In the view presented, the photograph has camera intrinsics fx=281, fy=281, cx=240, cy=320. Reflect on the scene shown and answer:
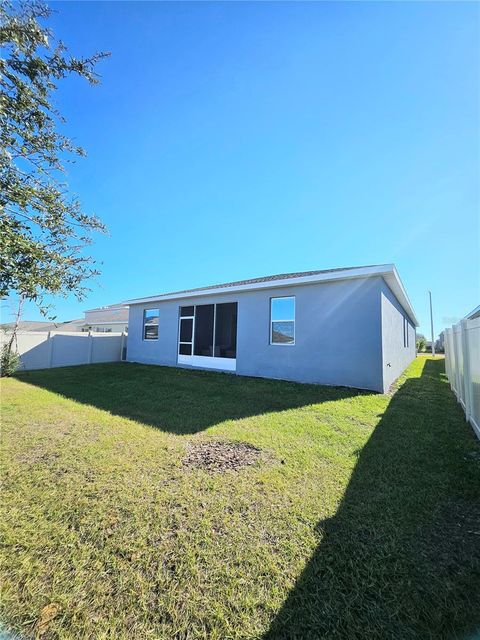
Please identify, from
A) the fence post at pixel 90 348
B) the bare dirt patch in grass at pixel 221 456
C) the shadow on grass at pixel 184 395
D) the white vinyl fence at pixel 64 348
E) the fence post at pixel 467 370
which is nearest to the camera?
the bare dirt patch in grass at pixel 221 456

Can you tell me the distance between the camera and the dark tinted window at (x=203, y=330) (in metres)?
12.8

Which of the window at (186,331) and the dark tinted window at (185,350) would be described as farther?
the window at (186,331)

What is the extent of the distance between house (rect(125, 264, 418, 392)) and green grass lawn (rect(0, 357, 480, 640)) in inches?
119

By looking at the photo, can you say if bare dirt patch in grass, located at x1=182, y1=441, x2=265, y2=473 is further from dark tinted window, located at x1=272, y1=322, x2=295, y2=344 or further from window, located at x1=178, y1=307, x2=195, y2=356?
window, located at x1=178, y1=307, x2=195, y2=356

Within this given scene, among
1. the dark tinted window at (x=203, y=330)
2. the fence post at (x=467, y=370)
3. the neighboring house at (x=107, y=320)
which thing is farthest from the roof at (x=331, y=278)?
the neighboring house at (x=107, y=320)

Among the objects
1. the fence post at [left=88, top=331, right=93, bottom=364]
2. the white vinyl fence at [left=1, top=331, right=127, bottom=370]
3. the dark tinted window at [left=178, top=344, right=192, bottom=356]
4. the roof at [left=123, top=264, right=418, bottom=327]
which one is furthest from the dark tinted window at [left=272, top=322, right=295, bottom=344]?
the fence post at [left=88, top=331, right=93, bottom=364]

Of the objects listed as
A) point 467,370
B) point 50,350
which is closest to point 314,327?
point 467,370

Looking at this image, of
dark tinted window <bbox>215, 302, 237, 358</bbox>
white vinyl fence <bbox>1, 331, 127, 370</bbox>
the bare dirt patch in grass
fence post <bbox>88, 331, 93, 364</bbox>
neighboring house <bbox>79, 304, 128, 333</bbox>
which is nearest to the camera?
the bare dirt patch in grass

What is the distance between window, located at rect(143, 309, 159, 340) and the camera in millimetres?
13655

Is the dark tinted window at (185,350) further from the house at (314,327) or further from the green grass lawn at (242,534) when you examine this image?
the green grass lawn at (242,534)

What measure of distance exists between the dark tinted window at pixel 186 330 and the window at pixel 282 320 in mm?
4579

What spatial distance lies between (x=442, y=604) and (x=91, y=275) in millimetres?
4960

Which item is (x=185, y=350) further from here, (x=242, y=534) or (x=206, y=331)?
(x=242, y=534)

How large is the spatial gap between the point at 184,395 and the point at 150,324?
7732 millimetres
